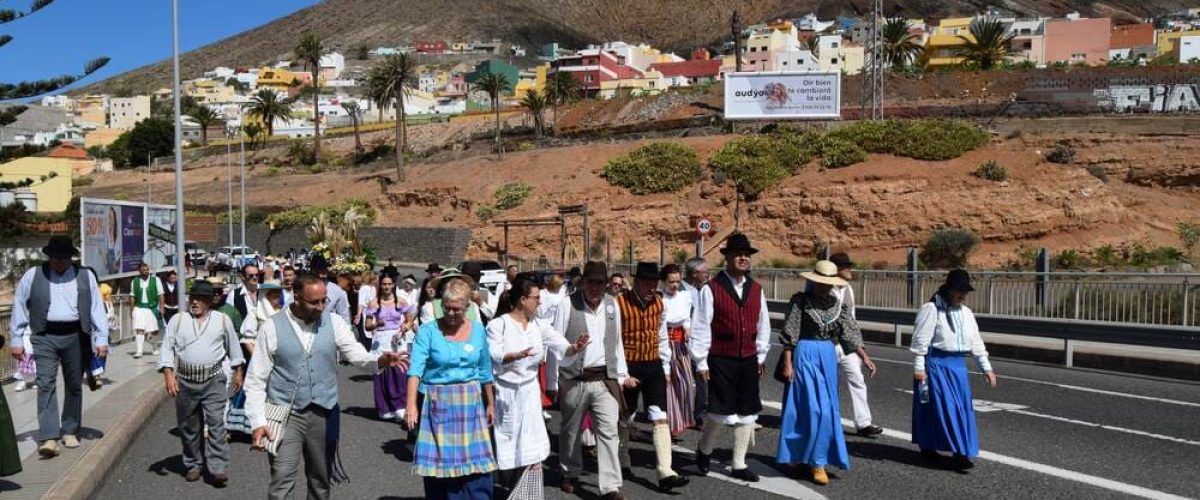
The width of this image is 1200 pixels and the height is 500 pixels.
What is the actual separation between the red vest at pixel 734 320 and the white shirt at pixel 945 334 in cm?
133

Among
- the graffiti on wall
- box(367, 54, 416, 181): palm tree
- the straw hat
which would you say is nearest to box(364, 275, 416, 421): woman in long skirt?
the straw hat

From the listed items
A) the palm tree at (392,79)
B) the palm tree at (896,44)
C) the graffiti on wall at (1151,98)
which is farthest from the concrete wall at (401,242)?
the palm tree at (896,44)

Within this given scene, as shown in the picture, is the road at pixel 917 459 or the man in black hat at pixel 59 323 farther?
the man in black hat at pixel 59 323

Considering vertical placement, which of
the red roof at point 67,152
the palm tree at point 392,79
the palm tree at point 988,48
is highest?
the palm tree at point 988,48

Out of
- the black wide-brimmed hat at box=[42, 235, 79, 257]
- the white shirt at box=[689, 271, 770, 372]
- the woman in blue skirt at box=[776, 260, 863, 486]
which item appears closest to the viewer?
the woman in blue skirt at box=[776, 260, 863, 486]

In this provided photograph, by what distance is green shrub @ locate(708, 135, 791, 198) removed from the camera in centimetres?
4606

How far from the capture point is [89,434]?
31.3 feet

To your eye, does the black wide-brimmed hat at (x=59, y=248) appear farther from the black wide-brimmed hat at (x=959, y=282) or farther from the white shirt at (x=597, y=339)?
the black wide-brimmed hat at (x=959, y=282)

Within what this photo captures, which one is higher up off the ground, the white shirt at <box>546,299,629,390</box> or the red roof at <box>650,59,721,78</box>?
the red roof at <box>650,59,721,78</box>

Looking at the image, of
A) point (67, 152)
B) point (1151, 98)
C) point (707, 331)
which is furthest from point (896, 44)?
point (707, 331)

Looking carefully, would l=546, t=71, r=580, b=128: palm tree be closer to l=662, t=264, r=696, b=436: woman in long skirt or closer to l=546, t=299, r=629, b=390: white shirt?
l=662, t=264, r=696, b=436: woman in long skirt

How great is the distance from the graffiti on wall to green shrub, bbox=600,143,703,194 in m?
21.9

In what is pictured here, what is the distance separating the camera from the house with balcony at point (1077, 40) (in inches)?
3846

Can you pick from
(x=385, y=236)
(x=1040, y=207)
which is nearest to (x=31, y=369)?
(x=1040, y=207)
